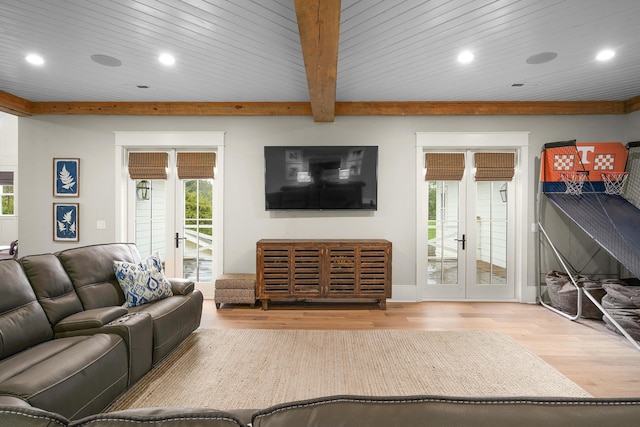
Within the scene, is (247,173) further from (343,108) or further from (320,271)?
(320,271)

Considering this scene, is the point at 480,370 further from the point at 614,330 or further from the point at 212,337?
the point at 212,337

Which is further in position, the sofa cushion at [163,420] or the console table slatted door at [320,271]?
the console table slatted door at [320,271]

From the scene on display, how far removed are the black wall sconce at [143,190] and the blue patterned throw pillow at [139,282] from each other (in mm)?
2092

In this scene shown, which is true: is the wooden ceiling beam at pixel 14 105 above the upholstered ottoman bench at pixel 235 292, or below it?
above

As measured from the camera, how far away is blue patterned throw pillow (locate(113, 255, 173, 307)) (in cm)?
277

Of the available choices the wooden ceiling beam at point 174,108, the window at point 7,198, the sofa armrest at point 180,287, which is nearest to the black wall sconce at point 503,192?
the wooden ceiling beam at point 174,108

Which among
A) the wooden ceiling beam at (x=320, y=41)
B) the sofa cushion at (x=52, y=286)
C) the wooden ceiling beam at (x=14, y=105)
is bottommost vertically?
the sofa cushion at (x=52, y=286)

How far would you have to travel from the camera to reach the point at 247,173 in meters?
4.58

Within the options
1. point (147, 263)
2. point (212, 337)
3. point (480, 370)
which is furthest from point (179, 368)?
point (480, 370)

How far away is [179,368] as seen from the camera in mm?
2578

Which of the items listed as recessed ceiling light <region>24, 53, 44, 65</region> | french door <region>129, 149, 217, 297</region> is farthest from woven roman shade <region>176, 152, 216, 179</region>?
recessed ceiling light <region>24, 53, 44, 65</region>

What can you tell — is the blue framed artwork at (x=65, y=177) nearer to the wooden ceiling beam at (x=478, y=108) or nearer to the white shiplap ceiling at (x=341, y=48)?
the white shiplap ceiling at (x=341, y=48)

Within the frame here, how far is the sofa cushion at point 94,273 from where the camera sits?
2.51 m

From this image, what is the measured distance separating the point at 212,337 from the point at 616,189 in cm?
525
